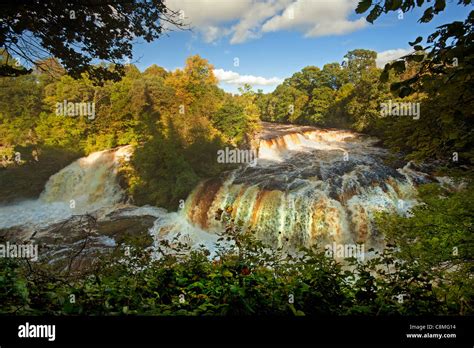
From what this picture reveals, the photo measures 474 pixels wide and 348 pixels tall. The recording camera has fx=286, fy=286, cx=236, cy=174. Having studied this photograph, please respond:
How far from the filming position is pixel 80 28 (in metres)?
4.42

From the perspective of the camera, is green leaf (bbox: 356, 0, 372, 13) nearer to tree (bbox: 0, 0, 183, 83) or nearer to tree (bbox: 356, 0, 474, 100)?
tree (bbox: 356, 0, 474, 100)

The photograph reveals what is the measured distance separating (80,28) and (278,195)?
733 centimetres

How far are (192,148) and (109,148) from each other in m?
4.86

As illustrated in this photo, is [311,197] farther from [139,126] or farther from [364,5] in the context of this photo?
[139,126]

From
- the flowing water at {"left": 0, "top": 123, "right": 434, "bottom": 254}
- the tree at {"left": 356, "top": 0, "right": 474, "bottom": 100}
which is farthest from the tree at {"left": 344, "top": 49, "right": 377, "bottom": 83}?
the tree at {"left": 356, "top": 0, "right": 474, "bottom": 100}

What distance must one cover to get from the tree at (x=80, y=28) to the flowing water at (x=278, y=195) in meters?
4.16

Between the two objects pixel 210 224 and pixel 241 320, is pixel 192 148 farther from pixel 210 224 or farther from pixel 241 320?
pixel 241 320

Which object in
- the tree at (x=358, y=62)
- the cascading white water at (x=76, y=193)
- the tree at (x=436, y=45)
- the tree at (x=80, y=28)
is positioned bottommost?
the cascading white water at (x=76, y=193)

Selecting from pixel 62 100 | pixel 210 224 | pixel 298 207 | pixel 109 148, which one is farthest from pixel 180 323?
pixel 62 100

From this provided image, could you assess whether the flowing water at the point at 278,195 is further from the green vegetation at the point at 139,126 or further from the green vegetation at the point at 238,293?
the green vegetation at the point at 238,293

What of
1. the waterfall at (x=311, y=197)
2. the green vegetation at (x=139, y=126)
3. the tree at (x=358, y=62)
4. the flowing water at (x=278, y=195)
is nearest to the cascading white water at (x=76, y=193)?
the flowing water at (x=278, y=195)

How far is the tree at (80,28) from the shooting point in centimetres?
390

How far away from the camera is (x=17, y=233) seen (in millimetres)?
10664

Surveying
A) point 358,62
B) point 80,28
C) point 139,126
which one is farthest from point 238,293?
point 358,62
